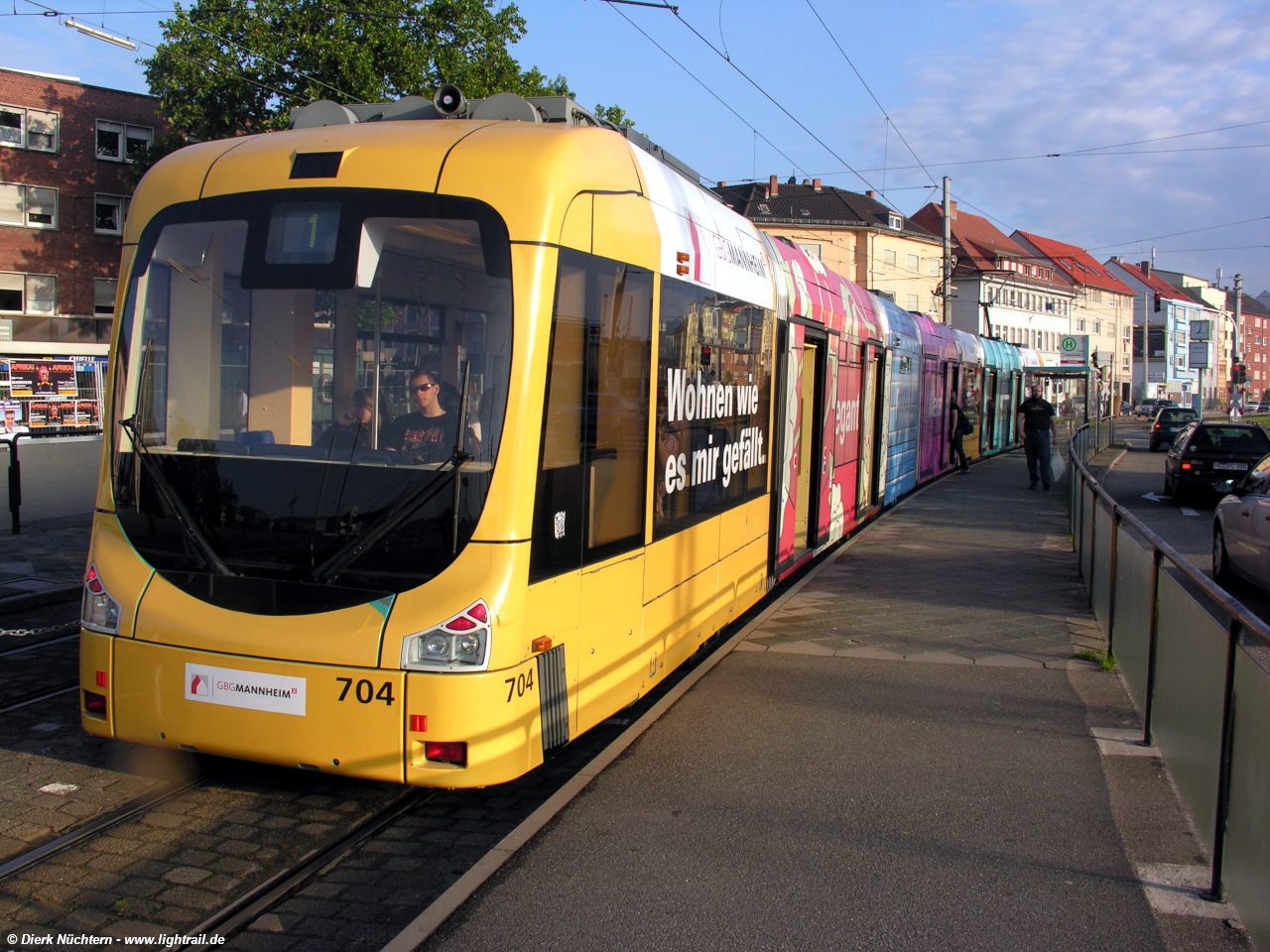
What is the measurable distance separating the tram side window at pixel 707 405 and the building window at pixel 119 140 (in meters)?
34.3

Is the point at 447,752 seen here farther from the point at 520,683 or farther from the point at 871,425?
the point at 871,425

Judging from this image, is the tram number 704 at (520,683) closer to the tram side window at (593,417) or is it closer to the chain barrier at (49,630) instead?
the tram side window at (593,417)

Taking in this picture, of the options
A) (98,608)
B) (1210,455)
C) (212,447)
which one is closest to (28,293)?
(1210,455)

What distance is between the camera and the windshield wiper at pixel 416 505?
3986 millimetres

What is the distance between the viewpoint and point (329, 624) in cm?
399

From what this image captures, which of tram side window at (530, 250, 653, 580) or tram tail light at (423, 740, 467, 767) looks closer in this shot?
tram tail light at (423, 740, 467, 767)

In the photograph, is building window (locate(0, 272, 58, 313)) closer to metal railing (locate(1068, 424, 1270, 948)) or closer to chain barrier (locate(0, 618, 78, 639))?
chain barrier (locate(0, 618, 78, 639))

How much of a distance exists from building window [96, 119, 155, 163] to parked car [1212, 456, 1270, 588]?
35041 mm

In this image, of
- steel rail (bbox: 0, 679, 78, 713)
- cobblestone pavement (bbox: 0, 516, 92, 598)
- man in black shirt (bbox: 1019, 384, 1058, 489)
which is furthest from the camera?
man in black shirt (bbox: 1019, 384, 1058, 489)

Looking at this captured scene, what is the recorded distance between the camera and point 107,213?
35719 millimetres

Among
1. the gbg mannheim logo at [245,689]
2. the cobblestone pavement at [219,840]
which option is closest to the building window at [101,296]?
the cobblestone pavement at [219,840]

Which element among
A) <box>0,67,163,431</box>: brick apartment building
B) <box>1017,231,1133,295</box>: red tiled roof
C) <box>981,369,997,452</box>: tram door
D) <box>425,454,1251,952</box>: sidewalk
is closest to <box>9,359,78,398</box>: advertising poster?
<box>0,67,163,431</box>: brick apartment building

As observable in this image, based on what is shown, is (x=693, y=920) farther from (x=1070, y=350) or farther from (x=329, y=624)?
(x=1070, y=350)

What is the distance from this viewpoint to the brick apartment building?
1319 inches
